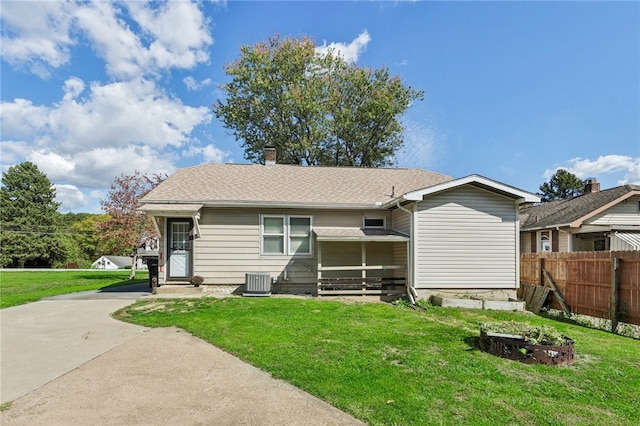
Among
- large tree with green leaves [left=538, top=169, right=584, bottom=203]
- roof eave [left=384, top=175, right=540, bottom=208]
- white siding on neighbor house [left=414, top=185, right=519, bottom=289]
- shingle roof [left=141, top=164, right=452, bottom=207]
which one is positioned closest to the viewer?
roof eave [left=384, top=175, right=540, bottom=208]

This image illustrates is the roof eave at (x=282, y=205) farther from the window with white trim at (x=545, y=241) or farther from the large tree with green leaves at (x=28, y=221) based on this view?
the large tree with green leaves at (x=28, y=221)

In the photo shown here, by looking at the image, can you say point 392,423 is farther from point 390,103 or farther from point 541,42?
point 390,103

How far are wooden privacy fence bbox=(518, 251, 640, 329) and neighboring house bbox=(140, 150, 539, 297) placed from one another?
1081 millimetres

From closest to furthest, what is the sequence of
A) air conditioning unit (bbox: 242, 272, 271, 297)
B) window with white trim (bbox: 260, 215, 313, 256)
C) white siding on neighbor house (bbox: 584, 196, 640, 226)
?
air conditioning unit (bbox: 242, 272, 271, 297)
window with white trim (bbox: 260, 215, 313, 256)
white siding on neighbor house (bbox: 584, 196, 640, 226)

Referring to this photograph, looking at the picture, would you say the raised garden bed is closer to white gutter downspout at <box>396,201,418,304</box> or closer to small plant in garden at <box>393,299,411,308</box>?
small plant in garden at <box>393,299,411,308</box>

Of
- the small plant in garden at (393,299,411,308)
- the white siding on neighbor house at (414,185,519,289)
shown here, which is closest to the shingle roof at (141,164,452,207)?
the white siding on neighbor house at (414,185,519,289)

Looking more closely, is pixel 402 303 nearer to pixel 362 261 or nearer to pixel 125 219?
pixel 362 261

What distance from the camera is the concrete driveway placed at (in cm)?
345

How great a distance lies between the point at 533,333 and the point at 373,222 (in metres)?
7.58

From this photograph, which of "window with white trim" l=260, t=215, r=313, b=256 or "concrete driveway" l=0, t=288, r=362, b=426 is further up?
"window with white trim" l=260, t=215, r=313, b=256

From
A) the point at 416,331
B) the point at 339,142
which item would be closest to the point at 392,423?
the point at 416,331

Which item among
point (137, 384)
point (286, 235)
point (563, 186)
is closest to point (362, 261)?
point (286, 235)

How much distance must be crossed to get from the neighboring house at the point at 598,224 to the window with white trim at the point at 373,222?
968 centimetres

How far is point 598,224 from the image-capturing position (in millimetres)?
16062
